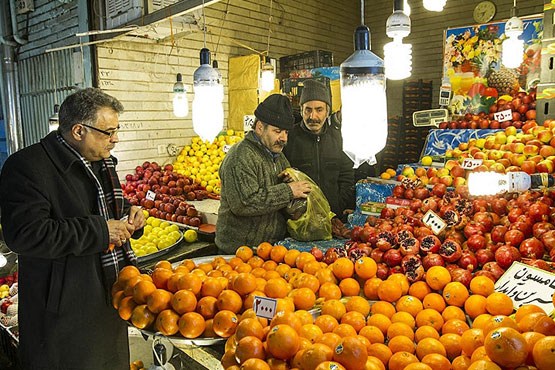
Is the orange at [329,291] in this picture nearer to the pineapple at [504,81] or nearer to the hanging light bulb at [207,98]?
the hanging light bulb at [207,98]

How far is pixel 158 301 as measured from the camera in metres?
1.88

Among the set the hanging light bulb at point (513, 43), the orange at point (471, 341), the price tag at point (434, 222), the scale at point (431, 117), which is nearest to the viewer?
the orange at point (471, 341)

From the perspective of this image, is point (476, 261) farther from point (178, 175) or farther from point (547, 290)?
point (178, 175)

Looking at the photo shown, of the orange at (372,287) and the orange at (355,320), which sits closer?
the orange at (355,320)

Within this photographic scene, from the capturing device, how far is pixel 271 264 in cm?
237

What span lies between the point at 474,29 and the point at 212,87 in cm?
528

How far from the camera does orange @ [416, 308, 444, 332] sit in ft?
5.62

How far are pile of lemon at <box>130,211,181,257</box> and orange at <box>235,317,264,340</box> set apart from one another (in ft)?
8.26

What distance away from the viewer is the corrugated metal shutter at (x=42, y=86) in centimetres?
695

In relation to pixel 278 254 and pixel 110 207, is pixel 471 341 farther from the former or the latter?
pixel 110 207

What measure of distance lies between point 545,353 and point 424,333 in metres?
0.46

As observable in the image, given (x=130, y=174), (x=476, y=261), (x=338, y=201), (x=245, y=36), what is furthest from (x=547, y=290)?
(x=245, y=36)

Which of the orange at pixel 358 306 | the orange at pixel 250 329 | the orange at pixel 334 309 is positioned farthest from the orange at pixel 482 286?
the orange at pixel 250 329

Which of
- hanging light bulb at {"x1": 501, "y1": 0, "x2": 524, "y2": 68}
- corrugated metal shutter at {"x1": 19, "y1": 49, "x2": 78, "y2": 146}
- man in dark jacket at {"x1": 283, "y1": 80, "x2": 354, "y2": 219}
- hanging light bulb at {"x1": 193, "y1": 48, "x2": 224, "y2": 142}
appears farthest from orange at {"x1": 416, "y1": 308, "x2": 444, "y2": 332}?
corrugated metal shutter at {"x1": 19, "y1": 49, "x2": 78, "y2": 146}
